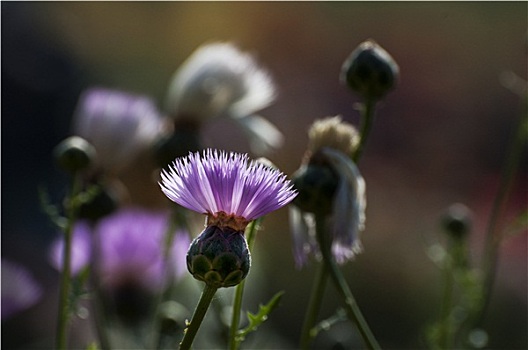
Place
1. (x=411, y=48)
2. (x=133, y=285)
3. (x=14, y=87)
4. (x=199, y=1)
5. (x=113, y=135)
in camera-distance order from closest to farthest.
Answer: (x=113, y=135) → (x=133, y=285) → (x=14, y=87) → (x=411, y=48) → (x=199, y=1)

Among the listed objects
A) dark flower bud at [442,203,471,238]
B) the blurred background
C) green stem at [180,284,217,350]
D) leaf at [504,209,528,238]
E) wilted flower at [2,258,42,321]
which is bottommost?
green stem at [180,284,217,350]

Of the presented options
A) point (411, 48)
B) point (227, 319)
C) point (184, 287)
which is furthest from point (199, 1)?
point (227, 319)

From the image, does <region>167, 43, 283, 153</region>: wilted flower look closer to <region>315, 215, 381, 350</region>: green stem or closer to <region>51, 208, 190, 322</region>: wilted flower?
<region>51, 208, 190, 322</region>: wilted flower

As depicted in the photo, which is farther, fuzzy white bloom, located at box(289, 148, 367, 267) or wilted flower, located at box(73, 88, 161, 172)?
wilted flower, located at box(73, 88, 161, 172)

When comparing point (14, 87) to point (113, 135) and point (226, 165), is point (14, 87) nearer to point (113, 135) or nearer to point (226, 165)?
point (113, 135)

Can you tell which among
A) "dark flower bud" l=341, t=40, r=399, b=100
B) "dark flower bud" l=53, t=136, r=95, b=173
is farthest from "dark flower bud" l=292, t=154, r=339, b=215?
"dark flower bud" l=53, t=136, r=95, b=173

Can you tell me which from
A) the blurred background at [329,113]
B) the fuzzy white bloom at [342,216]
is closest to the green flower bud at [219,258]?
the fuzzy white bloom at [342,216]
